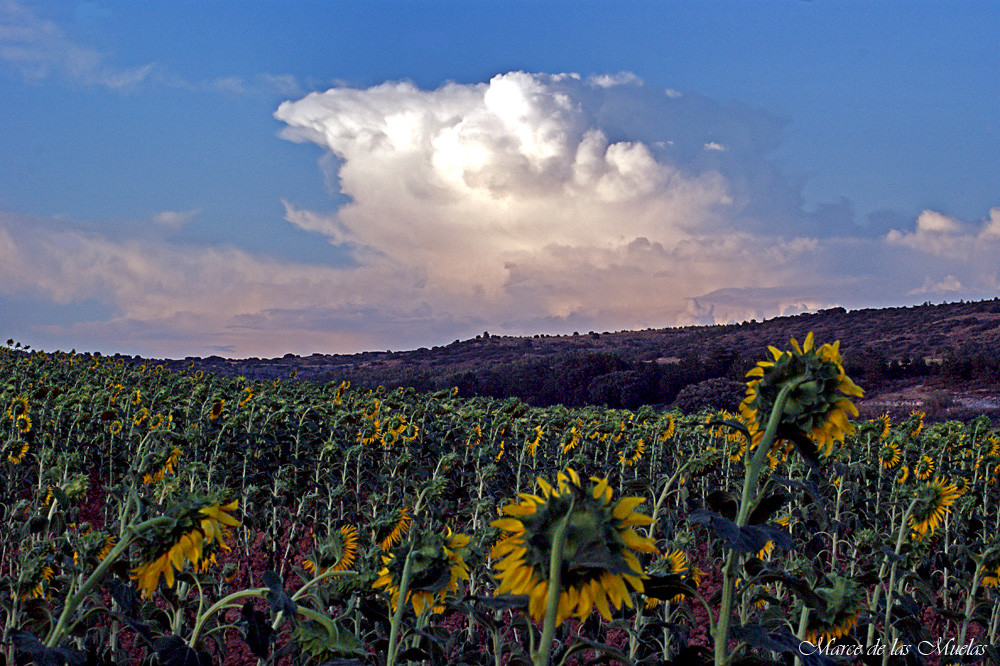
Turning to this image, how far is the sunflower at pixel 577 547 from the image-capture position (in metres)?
1.26

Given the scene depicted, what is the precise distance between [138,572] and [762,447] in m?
1.77

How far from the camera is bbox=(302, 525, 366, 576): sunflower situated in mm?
2973

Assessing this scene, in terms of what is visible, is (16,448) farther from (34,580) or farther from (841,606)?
(841,606)

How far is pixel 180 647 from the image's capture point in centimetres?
179

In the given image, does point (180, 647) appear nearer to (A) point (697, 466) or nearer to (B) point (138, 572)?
(B) point (138, 572)

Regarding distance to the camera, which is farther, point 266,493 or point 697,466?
point 266,493

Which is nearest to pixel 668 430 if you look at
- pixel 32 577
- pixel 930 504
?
pixel 930 504

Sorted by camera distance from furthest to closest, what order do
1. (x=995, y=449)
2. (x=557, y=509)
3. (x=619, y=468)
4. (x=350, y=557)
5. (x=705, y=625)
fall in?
(x=995, y=449) < (x=619, y=468) < (x=705, y=625) < (x=350, y=557) < (x=557, y=509)

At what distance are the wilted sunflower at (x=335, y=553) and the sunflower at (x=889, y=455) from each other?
5.96 metres

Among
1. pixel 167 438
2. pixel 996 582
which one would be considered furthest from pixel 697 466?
pixel 167 438

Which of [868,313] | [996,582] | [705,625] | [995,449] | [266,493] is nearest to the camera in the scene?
[996,582]

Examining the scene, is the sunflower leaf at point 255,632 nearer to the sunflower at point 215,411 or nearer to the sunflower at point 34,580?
the sunflower at point 34,580

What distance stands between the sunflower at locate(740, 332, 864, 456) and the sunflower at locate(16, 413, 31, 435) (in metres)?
6.88

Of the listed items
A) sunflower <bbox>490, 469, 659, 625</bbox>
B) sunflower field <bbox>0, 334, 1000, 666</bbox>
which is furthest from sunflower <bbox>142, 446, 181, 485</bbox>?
sunflower <bbox>490, 469, 659, 625</bbox>
